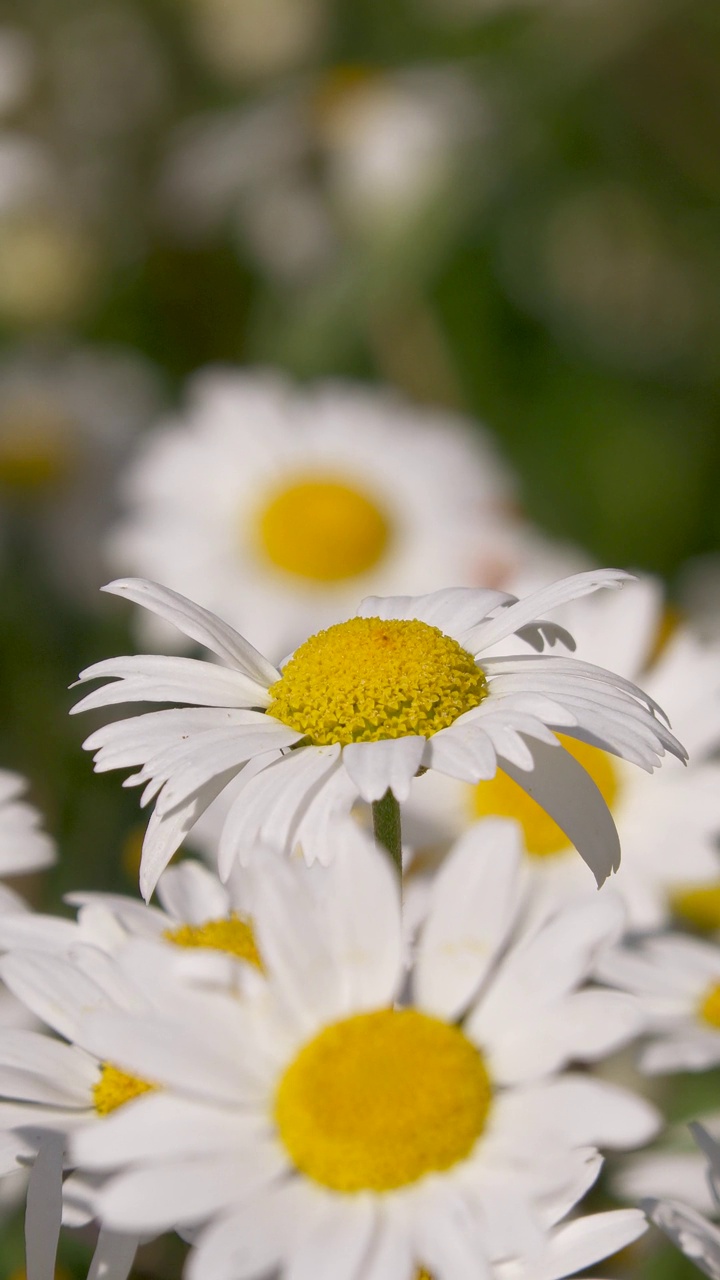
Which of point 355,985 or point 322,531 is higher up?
point 355,985

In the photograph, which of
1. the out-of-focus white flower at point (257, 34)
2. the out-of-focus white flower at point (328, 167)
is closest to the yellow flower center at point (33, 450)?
the out-of-focus white flower at point (328, 167)

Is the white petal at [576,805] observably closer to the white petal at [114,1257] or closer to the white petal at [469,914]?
the white petal at [469,914]

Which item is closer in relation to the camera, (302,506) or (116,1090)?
(116,1090)

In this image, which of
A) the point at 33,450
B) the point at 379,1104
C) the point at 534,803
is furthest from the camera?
the point at 33,450

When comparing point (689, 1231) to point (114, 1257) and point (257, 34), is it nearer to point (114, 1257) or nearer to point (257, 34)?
point (114, 1257)

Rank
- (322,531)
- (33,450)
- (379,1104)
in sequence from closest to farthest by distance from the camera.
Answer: (379,1104) → (322,531) → (33,450)

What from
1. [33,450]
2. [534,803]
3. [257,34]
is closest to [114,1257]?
[534,803]
